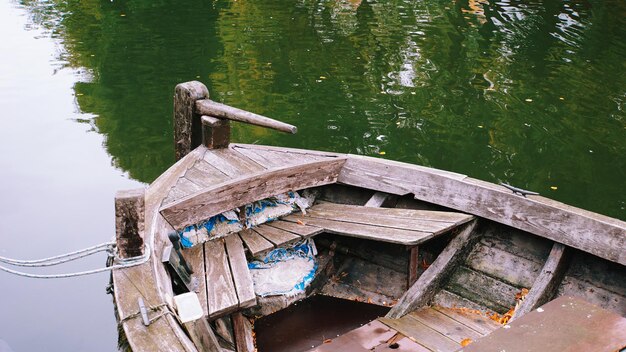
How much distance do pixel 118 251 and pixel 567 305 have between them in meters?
2.36

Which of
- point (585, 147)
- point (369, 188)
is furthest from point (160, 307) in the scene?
point (585, 147)

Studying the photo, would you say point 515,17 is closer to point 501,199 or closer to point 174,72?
point 174,72

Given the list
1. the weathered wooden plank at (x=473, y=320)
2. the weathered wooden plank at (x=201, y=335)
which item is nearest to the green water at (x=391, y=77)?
the weathered wooden plank at (x=473, y=320)

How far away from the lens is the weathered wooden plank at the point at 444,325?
4.25 metres

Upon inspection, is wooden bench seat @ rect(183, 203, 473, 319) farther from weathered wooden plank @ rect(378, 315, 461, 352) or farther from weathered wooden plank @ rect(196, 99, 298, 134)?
weathered wooden plank @ rect(196, 99, 298, 134)

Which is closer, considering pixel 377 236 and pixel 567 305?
pixel 567 305

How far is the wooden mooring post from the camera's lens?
5.43 meters

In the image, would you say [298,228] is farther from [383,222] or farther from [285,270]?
[383,222]

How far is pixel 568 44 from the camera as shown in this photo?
15156 mm

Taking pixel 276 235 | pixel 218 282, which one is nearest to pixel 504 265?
pixel 276 235

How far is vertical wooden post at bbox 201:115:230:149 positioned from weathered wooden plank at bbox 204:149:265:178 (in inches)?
2.5

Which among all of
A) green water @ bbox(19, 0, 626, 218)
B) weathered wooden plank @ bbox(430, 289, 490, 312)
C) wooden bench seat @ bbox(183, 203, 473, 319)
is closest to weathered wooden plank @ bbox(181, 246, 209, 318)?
wooden bench seat @ bbox(183, 203, 473, 319)

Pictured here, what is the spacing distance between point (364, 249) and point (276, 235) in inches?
29.6

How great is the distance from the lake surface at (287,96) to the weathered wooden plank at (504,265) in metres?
3.32
